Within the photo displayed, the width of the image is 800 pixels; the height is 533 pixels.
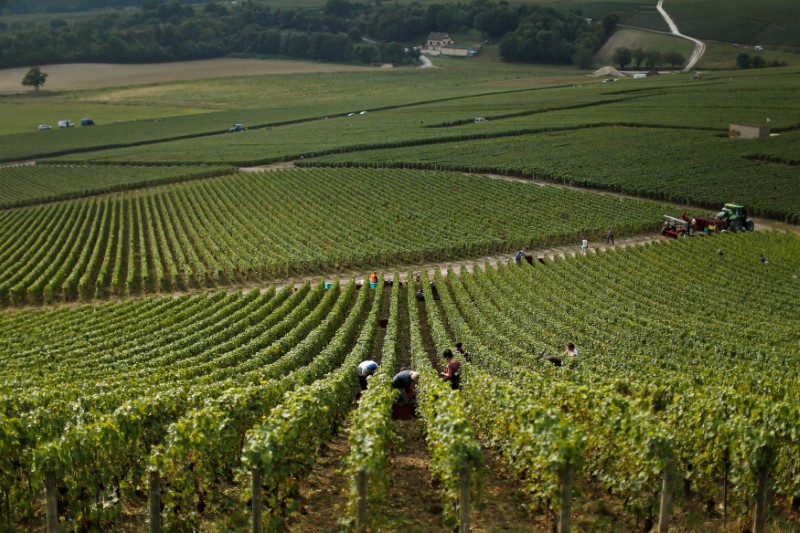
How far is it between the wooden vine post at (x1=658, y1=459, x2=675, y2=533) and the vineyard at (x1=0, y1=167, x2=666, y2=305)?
3993cm

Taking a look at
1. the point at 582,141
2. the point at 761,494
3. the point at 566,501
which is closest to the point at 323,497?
the point at 566,501

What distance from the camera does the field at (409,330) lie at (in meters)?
15.7

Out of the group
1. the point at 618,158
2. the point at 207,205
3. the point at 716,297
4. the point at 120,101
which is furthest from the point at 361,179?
the point at 120,101

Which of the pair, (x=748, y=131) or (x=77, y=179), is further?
(x=748, y=131)

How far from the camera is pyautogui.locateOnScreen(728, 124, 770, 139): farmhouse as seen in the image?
3620 inches

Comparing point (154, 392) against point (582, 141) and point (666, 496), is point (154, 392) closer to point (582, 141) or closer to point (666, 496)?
point (666, 496)

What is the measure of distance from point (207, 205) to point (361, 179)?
16.8 meters

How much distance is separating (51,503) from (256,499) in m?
3.59

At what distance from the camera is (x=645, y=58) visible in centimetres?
18050

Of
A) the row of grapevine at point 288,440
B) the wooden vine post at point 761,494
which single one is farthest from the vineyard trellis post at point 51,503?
the wooden vine post at point 761,494

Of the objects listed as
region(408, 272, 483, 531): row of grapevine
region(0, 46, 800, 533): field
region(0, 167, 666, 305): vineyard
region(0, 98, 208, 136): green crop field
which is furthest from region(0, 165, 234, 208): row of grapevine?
region(408, 272, 483, 531): row of grapevine

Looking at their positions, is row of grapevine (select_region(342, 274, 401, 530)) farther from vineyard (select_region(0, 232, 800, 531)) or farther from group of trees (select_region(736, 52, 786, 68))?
group of trees (select_region(736, 52, 786, 68))

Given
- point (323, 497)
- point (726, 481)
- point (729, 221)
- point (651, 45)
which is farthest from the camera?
point (651, 45)

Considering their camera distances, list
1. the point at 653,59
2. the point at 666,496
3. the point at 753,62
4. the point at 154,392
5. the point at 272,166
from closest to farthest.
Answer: the point at 666,496, the point at 154,392, the point at 272,166, the point at 753,62, the point at 653,59
